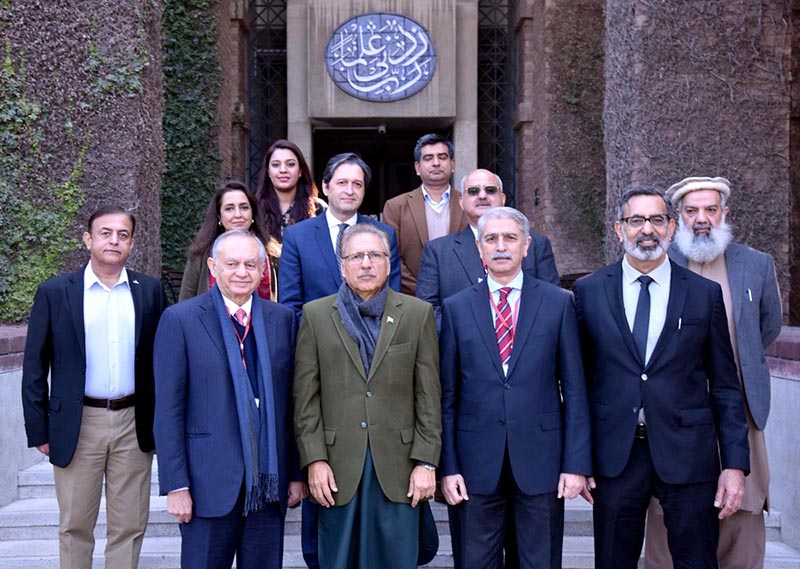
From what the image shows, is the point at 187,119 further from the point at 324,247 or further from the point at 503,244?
the point at 503,244

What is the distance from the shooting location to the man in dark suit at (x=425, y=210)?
4703 mm

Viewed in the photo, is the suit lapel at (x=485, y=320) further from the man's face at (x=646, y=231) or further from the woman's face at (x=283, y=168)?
the woman's face at (x=283, y=168)

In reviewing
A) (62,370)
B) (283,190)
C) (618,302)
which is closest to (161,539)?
(62,370)

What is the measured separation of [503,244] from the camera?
3.23 meters

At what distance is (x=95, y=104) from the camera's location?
6559mm

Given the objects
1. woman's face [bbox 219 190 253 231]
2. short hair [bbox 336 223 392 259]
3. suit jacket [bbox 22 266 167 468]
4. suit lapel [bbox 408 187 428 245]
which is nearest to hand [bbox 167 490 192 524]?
suit jacket [bbox 22 266 167 468]

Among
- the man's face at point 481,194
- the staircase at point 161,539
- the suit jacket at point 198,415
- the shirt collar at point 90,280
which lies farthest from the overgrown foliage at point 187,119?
the suit jacket at point 198,415

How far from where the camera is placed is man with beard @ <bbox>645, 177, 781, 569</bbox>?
11.8 feet

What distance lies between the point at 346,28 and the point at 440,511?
8.91 metres

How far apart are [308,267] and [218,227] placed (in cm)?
69

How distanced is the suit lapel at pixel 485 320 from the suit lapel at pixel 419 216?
4.79 feet

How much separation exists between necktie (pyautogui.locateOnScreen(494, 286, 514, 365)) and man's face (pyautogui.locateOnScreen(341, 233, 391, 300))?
18.7 inches

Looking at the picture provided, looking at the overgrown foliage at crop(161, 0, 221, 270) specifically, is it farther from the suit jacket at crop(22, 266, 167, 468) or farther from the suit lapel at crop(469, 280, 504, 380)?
the suit lapel at crop(469, 280, 504, 380)

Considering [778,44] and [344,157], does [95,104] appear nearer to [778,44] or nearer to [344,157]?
[344,157]
